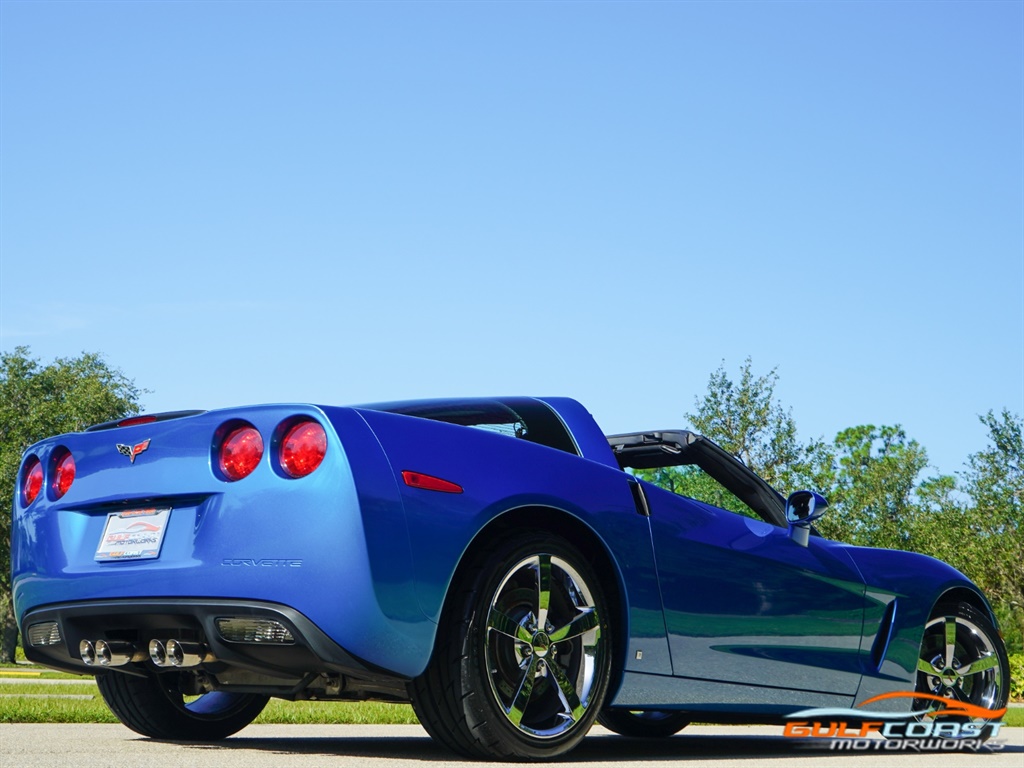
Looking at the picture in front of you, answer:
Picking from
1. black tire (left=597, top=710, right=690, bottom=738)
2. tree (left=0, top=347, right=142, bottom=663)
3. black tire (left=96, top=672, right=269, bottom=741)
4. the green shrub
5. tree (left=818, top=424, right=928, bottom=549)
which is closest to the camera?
black tire (left=96, top=672, right=269, bottom=741)

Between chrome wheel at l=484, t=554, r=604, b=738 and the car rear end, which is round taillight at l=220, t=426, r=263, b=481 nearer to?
the car rear end

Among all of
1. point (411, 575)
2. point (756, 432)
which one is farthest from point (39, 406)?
point (411, 575)

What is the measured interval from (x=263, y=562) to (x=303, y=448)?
1.26ft

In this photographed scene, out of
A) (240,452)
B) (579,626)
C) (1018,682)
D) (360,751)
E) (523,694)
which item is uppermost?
(240,452)

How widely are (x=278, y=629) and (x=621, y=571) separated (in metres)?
1.34

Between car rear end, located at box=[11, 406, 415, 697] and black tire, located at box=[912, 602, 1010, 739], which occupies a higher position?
car rear end, located at box=[11, 406, 415, 697]

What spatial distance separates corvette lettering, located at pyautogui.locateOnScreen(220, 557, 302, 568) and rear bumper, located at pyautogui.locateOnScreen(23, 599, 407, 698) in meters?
0.12

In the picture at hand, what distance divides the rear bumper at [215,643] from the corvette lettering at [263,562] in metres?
0.12

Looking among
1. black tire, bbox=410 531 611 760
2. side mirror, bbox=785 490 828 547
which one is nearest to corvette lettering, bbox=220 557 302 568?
black tire, bbox=410 531 611 760

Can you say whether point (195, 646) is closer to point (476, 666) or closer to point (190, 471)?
point (190, 471)

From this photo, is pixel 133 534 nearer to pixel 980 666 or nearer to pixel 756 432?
pixel 980 666

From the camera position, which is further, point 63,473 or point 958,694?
point 958,694

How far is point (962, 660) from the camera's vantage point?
6.54m

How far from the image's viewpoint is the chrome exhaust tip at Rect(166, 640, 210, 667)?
4.26 metres
